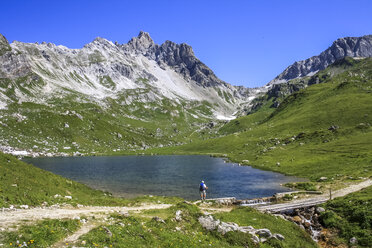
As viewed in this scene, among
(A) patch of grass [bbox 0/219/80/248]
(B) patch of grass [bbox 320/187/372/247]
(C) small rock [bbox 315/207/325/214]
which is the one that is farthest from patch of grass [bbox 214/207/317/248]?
(A) patch of grass [bbox 0/219/80/248]

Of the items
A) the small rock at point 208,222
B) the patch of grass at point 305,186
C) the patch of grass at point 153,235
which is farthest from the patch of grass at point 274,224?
the patch of grass at point 305,186

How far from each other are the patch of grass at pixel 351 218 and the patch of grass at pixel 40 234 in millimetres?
31893

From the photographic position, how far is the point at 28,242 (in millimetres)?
16797

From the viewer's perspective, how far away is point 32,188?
A: 113 ft

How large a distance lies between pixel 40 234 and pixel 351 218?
123 feet

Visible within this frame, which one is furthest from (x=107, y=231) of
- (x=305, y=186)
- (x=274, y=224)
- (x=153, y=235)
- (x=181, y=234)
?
(x=305, y=186)

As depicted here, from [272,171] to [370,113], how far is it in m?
99.7

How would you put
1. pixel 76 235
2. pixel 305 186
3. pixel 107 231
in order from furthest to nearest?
pixel 305 186 < pixel 107 231 < pixel 76 235

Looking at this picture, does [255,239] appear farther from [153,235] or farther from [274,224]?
[153,235]

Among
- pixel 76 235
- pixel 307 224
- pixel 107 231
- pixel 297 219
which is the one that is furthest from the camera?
pixel 297 219

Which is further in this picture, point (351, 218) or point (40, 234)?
point (351, 218)

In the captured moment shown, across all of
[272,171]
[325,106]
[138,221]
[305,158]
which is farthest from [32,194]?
[325,106]

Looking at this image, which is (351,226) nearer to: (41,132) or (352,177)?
(352,177)

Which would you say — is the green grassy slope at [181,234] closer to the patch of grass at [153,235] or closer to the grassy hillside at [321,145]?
the patch of grass at [153,235]
